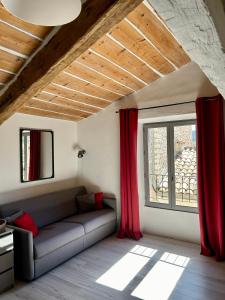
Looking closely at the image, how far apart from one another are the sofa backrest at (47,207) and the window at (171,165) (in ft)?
4.63

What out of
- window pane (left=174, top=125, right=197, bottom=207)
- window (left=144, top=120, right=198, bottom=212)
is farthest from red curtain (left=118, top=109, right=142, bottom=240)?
window pane (left=174, top=125, right=197, bottom=207)

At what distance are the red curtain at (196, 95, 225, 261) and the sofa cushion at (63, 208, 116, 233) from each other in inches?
58.7

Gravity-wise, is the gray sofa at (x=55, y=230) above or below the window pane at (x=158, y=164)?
below

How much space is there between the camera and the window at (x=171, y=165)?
374 centimetres

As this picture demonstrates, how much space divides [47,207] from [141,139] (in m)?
1.99

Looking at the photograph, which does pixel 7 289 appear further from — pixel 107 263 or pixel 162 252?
pixel 162 252

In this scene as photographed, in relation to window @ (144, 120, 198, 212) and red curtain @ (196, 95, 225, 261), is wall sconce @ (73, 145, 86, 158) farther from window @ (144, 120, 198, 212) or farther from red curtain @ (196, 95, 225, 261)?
red curtain @ (196, 95, 225, 261)

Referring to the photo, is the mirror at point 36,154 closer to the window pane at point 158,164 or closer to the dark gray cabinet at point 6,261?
the dark gray cabinet at point 6,261

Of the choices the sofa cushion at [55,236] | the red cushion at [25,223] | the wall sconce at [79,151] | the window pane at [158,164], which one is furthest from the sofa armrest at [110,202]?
the red cushion at [25,223]

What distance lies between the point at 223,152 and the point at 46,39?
2627 mm

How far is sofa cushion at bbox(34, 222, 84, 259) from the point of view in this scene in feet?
8.87

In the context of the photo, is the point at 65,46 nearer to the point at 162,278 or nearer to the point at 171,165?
the point at 171,165

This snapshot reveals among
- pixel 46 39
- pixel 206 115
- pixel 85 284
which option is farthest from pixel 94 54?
pixel 85 284

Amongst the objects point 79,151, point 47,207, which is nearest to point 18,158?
point 47,207
